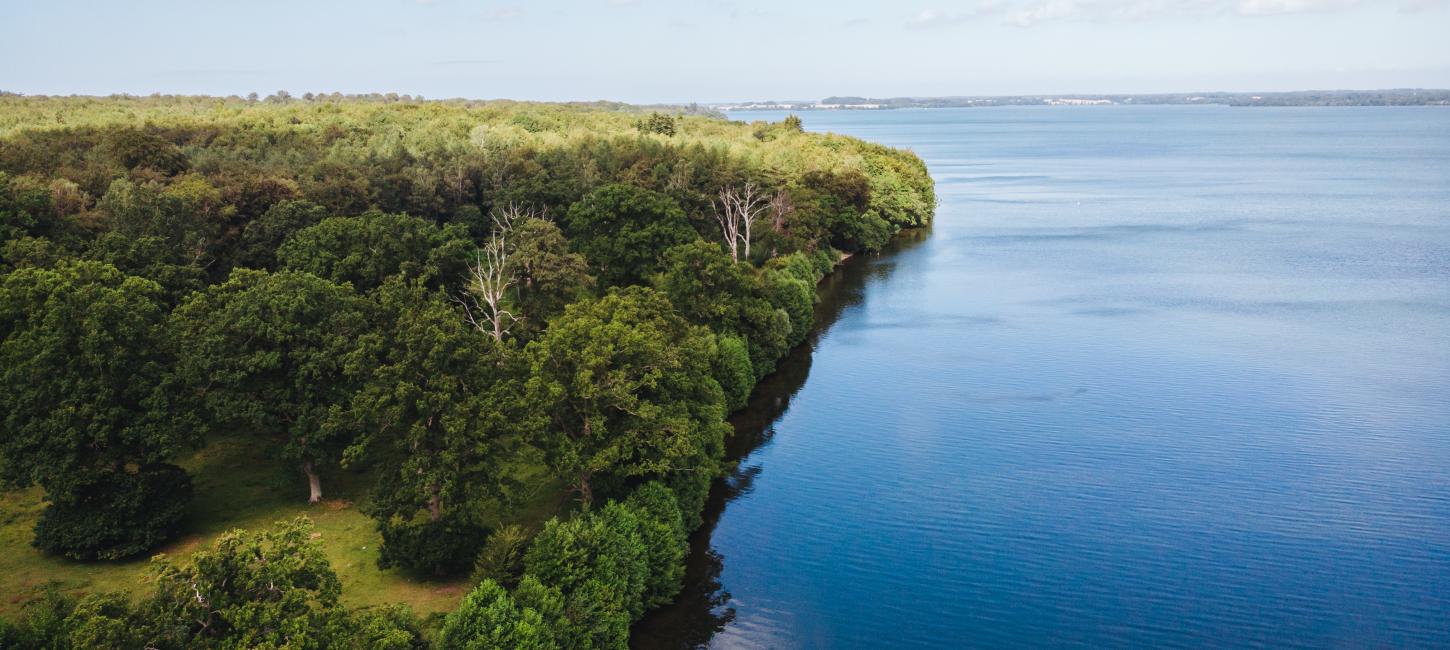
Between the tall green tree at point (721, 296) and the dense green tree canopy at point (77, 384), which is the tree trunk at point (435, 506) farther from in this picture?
the tall green tree at point (721, 296)

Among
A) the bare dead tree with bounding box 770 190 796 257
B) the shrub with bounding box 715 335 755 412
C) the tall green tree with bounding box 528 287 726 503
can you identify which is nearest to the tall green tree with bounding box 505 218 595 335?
the shrub with bounding box 715 335 755 412

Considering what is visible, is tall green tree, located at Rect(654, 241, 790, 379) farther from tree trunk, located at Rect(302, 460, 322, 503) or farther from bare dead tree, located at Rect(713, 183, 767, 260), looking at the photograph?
bare dead tree, located at Rect(713, 183, 767, 260)

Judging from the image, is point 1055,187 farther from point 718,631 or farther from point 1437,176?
point 718,631

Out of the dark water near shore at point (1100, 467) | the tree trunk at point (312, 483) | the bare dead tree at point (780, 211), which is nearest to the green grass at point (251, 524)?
the tree trunk at point (312, 483)

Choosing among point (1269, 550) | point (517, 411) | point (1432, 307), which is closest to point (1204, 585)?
point (1269, 550)

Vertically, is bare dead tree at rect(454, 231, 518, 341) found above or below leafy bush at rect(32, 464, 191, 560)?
above
